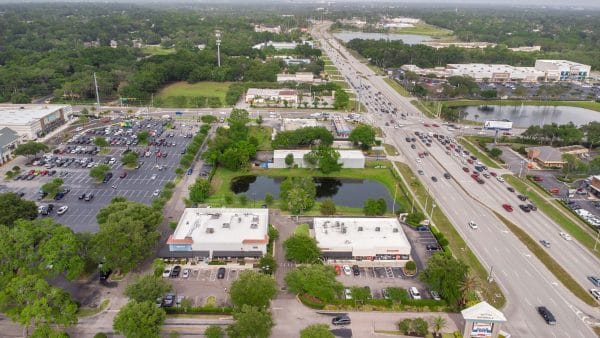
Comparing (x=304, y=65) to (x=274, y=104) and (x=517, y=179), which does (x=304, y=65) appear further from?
(x=517, y=179)

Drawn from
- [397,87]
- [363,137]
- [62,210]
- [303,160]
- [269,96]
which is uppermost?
[397,87]

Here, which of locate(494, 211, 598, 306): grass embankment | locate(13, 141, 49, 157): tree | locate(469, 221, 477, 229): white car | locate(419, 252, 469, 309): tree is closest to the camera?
locate(419, 252, 469, 309): tree

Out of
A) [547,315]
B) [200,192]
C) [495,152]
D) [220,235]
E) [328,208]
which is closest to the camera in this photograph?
[547,315]

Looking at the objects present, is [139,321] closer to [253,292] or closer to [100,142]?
[253,292]

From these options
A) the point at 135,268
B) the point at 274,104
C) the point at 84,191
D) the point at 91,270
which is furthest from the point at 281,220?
the point at 274,104

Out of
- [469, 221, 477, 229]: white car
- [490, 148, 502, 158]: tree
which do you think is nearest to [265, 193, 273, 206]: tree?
[469, 221, 477, 229]: white car

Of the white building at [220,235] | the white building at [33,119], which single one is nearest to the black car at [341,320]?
the white building at [220,235]

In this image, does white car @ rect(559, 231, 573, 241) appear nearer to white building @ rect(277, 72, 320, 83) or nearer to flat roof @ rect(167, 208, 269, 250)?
flat roof @ rect(167, 208, 269, 250)

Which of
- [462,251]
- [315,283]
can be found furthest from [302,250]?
[462,251]
